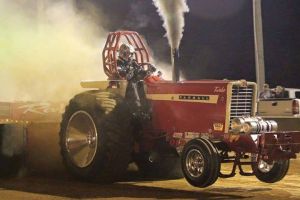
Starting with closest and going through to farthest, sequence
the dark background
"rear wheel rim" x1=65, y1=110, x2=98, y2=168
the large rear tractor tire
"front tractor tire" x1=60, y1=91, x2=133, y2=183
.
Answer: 1. the large rear tractor tire
2. "front tractor tire" x1=60, y1=91, x2=133, y2=183
3. "rear wheel rim" x1=65, y1=110, x2=98, y2=168
4. the dark background

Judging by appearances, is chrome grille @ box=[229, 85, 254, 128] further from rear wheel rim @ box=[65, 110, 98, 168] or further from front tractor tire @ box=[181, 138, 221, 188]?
rear wheel rim @ box=[65, 110, 98, 168]

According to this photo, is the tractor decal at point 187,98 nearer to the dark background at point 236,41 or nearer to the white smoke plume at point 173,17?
the white smoke plume at point 173,17

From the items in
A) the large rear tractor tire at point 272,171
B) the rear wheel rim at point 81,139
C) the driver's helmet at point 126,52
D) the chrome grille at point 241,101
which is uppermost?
the driver's helmet at point 126,52

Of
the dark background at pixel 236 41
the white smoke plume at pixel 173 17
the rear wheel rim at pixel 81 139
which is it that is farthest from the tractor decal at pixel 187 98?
the dark background at pixel 236 41

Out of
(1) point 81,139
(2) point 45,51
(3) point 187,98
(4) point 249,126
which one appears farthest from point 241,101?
(2) point 45,51

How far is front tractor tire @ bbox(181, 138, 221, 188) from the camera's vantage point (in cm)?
842

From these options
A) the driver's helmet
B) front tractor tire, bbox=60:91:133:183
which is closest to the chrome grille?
front tractor tire, bbox=60:91:133:183

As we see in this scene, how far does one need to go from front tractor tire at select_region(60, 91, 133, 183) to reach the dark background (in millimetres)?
15297

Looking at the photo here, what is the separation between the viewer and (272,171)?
9.32m

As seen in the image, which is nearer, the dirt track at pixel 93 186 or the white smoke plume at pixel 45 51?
the dirt track at pixel 93 186

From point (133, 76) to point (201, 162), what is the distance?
1987mm

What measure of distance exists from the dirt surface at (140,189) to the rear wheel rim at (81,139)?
35 centimetres

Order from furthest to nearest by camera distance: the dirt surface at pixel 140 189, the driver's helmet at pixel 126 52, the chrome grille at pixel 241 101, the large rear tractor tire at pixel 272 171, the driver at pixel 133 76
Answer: the driver's helmet at pixel 126 52 → the driver at pixel 133 76 → the large rear tractor tire at pixel 272 171 → the chrome grille at pixel 241 101 → the dirt surface at pixel 140 189

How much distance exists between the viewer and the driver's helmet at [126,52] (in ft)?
33.4
